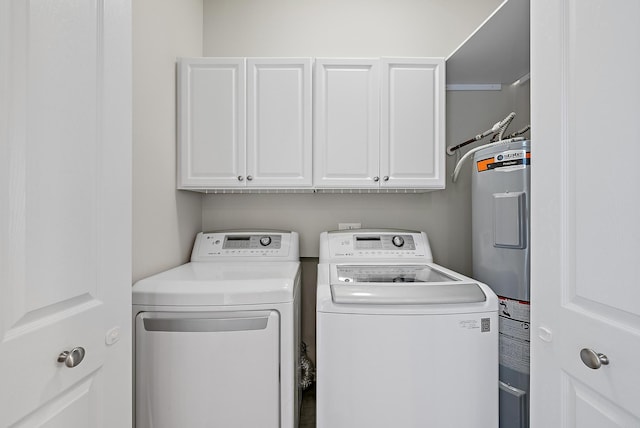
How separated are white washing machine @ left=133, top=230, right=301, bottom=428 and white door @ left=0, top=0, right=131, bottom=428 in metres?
0.26

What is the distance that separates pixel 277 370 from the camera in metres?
1.20

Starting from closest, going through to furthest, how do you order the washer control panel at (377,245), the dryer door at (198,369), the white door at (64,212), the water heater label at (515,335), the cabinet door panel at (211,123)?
the white door at (64,212) → the dryer door at (198,369) → the water heater label at (515,335) → the cabinet door panel at (211,123) → the washer control panel at (377,245)

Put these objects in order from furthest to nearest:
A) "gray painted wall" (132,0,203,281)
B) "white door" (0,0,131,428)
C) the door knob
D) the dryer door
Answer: "gray painted wall" (132,0,203,281)
the dryer door
the door knob
"white door" (0,0,131,428)

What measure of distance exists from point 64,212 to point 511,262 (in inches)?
62.2

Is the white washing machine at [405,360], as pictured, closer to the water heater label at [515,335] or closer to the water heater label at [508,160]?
the water heater label at [515,335]

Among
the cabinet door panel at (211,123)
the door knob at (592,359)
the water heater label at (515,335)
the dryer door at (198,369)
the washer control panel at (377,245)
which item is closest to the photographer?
the door knob at (592,359)

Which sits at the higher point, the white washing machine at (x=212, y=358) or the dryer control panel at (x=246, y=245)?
the dryer control panel at (x=246, y=245)

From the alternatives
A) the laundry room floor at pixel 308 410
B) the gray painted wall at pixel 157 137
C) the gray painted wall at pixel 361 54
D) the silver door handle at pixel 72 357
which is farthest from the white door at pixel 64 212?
the gray painted wall at pixel 361 54

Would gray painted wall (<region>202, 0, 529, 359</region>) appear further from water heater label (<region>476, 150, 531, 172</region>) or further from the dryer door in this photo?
the dryer door

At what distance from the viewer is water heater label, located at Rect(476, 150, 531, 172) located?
4.30ft

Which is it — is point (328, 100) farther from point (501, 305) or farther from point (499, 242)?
point (501, 305)

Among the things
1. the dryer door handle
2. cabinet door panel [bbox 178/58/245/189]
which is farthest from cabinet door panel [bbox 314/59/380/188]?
the dryer door handle

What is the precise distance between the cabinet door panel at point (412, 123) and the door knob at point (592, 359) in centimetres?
120

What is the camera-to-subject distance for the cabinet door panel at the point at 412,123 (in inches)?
70.9
